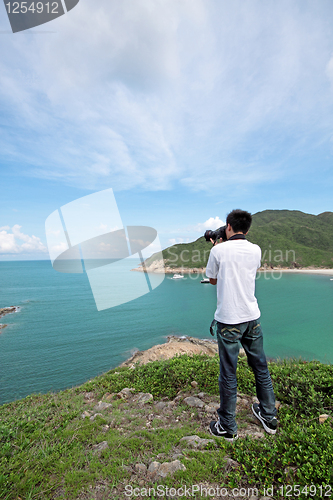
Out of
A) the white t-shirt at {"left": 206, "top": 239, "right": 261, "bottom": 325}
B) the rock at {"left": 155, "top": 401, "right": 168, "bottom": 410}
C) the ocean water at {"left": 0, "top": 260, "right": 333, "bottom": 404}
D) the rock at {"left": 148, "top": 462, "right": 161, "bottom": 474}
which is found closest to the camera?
the rock at {"left": 148, "top": 462, "right": 161, "bottom": 474}

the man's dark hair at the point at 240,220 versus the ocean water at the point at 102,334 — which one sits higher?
the man's dark hair at the point at 240,220

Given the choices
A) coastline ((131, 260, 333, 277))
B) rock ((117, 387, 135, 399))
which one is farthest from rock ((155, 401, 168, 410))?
coastline ((131, 260, 333, 277))

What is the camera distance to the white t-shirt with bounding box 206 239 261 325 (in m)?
3.03

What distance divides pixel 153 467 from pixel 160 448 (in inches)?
16.7

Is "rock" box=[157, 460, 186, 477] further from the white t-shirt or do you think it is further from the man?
the white t-shirt

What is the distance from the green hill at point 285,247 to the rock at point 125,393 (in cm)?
9480

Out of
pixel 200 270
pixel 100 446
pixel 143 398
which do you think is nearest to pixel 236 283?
pixel 100 446

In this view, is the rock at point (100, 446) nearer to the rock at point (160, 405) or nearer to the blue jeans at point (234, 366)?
the rock at point (160, 405)

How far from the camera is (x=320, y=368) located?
15.7 ft

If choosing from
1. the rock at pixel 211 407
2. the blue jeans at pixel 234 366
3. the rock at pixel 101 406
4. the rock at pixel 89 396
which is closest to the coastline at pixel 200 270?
the rock at pixel 89 396

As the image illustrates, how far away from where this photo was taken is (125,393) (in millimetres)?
5523

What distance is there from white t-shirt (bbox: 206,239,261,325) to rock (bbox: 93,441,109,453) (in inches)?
101

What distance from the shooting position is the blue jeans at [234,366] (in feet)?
10.00

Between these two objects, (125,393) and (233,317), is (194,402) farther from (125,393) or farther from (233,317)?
(233,317)
